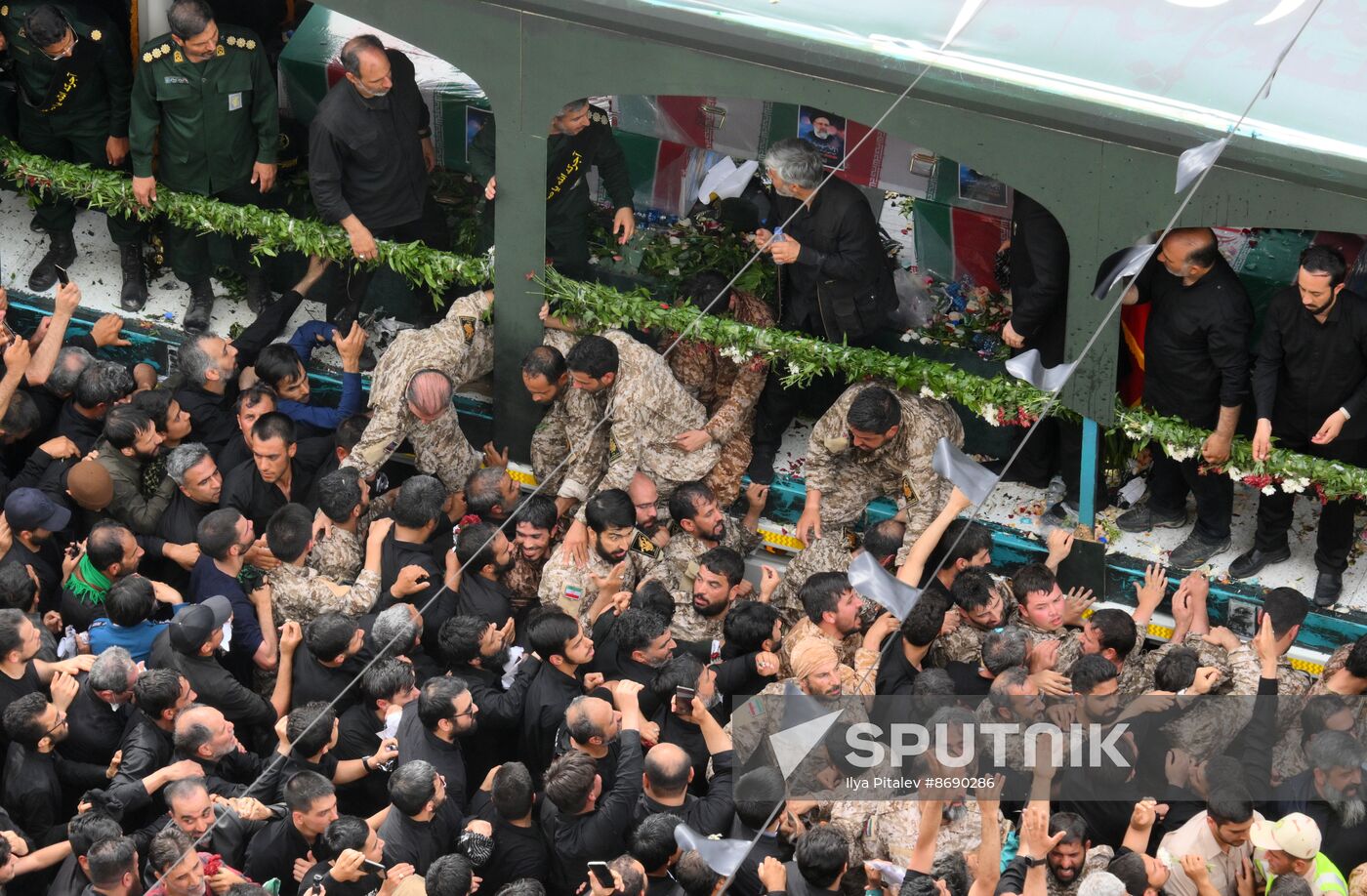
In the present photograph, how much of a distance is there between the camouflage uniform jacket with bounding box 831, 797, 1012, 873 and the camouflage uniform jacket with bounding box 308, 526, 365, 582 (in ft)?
8.53

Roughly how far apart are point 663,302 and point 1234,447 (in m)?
2.93

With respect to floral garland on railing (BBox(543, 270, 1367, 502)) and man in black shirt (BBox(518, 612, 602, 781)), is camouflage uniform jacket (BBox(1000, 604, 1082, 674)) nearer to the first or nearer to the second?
floral garland on railing (BBox(543, 270, 1367, 502))

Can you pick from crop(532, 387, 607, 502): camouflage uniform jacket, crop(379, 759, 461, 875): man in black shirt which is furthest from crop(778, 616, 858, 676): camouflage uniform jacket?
crop(379, 759, 461, 875): man in black shirt

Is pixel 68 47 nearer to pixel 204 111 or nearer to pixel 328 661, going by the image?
pixel 204 111

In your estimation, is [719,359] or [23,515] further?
[719,359]

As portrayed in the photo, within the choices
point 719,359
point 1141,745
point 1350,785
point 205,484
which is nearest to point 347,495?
point 205,484

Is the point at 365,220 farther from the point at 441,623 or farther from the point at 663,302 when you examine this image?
the point at 441,623

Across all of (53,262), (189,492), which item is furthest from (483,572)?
(53,262)

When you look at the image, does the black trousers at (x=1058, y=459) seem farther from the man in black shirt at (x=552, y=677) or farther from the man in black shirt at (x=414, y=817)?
the man in black shirt at (x=414, y=817)

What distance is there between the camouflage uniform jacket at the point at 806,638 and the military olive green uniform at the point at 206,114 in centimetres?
405

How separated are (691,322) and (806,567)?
1313 millimetres

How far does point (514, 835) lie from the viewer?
698 cm

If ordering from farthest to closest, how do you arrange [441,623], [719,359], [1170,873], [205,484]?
1. [719,359]
2. [205,484]
3. [441,623]
4. [1170,873]

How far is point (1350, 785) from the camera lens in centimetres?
702
